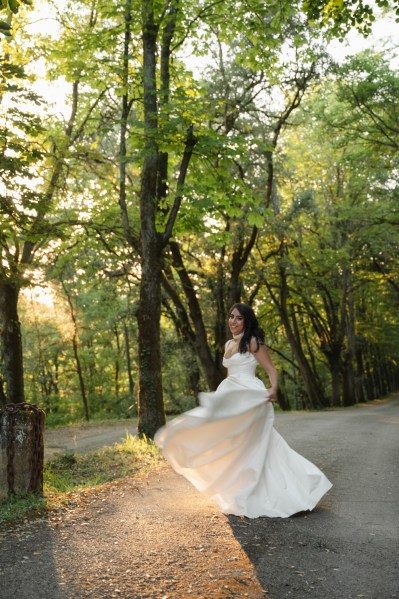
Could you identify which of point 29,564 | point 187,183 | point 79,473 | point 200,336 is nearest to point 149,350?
point 79,473

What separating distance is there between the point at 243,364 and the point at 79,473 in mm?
4438

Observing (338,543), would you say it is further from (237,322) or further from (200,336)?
(200,336)

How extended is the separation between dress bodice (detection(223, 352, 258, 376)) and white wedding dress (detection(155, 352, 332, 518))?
27cm

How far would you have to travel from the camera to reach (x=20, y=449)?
21.8 feet

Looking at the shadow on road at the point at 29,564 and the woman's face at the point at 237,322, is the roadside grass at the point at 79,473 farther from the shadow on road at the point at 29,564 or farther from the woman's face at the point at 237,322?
the woman's face at the point at 237,322

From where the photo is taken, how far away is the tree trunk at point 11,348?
16469mm

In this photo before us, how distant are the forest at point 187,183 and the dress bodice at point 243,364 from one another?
14.0ft

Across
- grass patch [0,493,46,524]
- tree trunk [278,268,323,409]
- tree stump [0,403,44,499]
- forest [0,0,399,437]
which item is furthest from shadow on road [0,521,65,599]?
tree trunk [278,268,323,409]

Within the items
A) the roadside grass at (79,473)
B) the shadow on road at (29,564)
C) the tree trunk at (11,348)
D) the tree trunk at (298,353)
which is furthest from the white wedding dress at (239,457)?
the tree trunk at (298,353)

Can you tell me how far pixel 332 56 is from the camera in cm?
1956

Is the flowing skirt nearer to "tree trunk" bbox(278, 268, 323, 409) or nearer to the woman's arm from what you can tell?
the woman's arm

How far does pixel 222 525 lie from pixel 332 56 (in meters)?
17.8

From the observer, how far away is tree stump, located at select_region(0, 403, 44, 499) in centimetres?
656

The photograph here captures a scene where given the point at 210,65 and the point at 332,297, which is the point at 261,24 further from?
the point at 332,297
